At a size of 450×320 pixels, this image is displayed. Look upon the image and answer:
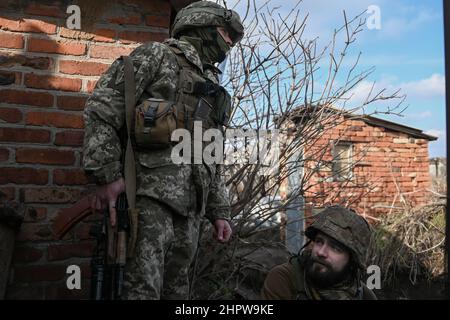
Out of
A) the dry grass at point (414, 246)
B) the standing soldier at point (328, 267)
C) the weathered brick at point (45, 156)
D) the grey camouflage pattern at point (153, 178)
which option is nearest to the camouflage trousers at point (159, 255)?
the grey camouflage pattern at point (153, 178)

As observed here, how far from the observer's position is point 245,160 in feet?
12.4

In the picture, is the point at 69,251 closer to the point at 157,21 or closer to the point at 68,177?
the point at 68,177

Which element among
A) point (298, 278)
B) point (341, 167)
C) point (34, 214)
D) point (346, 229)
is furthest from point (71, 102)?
point (341, 167)

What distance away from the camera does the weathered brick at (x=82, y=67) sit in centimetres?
246

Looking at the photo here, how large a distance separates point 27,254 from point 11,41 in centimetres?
113

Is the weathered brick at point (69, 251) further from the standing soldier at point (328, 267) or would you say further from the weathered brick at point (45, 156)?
the standing soldier at point (328, 267)

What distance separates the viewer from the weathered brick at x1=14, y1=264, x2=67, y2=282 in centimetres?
229

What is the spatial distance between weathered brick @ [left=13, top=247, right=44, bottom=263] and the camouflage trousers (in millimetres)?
774

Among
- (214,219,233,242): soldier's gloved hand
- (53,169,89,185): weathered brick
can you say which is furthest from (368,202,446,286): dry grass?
(53,169,89,185): weathered brick

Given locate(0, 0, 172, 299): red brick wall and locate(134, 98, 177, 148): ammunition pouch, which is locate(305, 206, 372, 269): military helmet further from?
locate(0, 0, 172, 299): red brick wall

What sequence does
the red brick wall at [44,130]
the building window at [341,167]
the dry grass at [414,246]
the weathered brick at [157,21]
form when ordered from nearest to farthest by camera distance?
1. the red brick wall at [44,130]
2. the weathered brick at [157,21]
3. the building window at [341,167]
4. the dry grass at [414,246]

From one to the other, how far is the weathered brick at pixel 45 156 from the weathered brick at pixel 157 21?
3.01 feet
